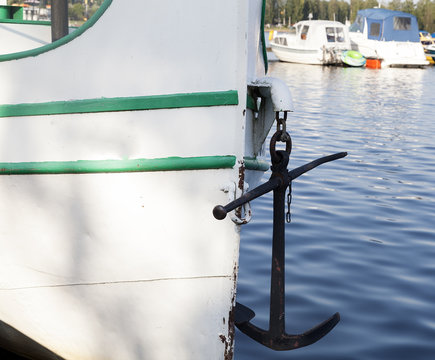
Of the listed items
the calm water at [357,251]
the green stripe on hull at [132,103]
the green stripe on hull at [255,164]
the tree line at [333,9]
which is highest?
the tree line at [333,9]

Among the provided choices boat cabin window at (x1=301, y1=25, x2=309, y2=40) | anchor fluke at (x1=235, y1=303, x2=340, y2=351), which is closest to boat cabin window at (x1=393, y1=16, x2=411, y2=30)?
boat cabin window at (x1=301, y1=25, x2=309, y2=40)

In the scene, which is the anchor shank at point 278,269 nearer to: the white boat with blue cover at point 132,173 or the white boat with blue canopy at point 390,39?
the white boat with blue cover at point 132,173

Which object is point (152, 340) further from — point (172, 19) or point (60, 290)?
point (172, 19)

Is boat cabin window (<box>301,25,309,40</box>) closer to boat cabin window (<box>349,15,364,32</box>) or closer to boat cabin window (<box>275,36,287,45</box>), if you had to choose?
boat cabin window (<box>275,36,287,45</box>)

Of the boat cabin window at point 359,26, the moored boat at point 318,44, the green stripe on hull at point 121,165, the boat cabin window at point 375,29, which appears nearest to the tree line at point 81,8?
the green stripe on hull at point 121,165

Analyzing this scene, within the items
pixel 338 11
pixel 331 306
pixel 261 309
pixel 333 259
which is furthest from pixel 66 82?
pixel 338 11

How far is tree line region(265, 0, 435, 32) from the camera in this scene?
226ft

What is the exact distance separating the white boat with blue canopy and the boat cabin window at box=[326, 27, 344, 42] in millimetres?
1254

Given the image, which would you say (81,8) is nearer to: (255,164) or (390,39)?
(255,164)

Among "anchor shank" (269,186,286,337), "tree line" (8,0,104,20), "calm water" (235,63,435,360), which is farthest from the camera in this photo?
"calm water" (235,63,435,360)

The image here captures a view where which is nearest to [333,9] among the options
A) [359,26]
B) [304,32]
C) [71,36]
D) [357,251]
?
[359,26]

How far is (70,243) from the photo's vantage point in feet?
11.3

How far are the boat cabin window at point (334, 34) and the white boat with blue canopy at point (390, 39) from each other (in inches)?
49.4

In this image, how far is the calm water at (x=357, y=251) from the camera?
16.0 ft
